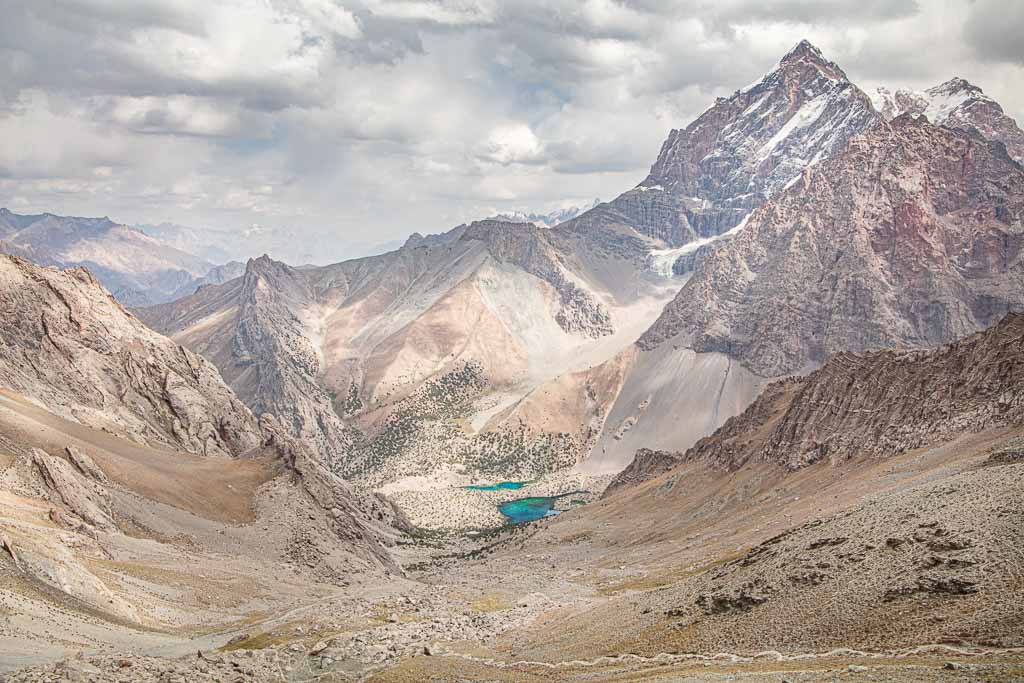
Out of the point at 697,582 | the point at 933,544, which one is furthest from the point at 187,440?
the point at 933,544

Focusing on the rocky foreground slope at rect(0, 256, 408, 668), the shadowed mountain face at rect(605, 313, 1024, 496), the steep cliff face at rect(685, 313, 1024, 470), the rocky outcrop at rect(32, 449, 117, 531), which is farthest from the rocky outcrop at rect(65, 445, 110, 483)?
the shadowed mountain face at rect(605, 313, 1024, 496)

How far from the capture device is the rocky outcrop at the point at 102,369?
132 meters

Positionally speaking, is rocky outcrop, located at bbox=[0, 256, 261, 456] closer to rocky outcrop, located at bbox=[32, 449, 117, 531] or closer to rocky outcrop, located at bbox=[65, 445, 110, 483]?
rocky outcrop, located at bbox=[65, 445, 110, 483]

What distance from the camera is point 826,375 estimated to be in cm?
16250

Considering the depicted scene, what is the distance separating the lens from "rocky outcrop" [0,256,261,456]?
13175cm

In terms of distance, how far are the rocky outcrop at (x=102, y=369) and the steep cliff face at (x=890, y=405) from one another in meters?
105

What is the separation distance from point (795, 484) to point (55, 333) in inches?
5253

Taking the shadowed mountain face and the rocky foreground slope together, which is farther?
the shadowed mountain face

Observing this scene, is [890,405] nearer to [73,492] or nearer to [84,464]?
[73,492]

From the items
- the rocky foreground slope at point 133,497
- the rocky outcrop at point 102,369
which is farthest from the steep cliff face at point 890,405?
the rocky outcrop at point 102,369

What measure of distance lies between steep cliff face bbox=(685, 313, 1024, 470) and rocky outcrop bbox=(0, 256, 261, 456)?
105092mm

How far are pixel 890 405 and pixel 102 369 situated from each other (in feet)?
469

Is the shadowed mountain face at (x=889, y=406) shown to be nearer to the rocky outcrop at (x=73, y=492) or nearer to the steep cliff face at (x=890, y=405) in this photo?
the steep cliff face at (x=890, y=405)

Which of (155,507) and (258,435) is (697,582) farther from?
(258,435)
